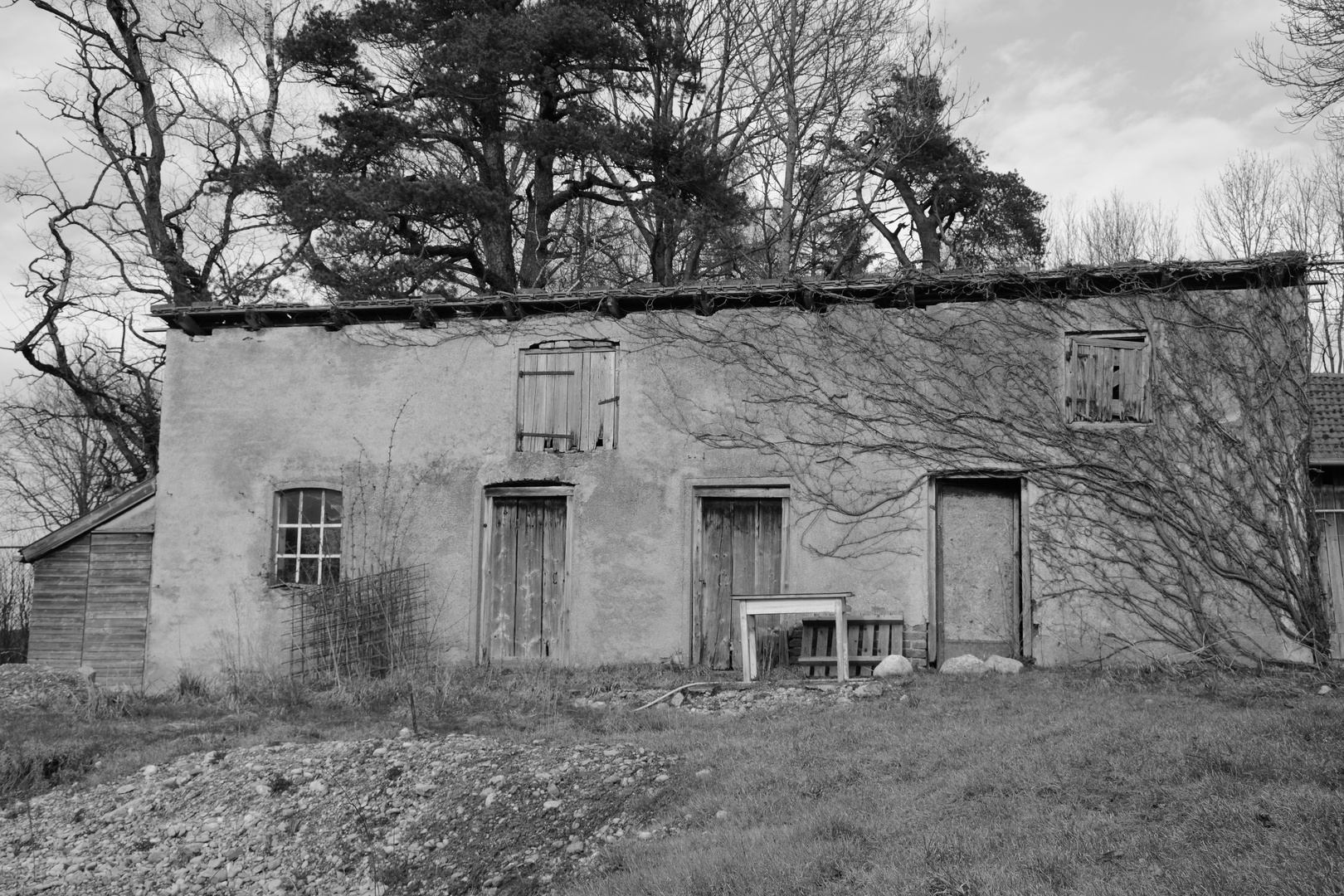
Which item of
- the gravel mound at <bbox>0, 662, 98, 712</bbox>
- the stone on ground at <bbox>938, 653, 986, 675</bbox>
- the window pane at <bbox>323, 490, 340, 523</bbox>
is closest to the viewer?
the stone on ground at <bbox>938, 653, 986, 675</bbox>

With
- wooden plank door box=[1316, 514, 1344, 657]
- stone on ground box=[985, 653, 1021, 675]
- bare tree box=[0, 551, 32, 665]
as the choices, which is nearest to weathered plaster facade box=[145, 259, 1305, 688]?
stone on ground box=[985, 653, 1021, 675]

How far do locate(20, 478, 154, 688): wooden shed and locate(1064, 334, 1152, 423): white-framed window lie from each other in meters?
10.9

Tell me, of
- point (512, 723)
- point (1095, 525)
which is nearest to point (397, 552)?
point (512, 723)

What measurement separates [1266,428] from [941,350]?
327 cm

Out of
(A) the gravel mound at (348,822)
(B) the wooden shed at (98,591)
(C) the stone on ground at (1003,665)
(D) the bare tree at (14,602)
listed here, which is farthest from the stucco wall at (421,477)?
(D) the bare tree at (14,602)

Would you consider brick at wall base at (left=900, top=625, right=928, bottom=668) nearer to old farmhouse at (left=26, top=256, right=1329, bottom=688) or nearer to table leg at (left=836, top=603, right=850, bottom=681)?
old farmhouse at (left=26, top=256, right=1329, bottom=688)

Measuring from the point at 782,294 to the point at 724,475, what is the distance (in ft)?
6.82

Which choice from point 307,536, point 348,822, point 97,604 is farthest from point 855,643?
point 97,604

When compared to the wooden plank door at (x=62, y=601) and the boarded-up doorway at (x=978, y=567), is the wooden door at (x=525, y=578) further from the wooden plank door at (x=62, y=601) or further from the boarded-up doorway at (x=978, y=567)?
the wooden plank door at (x=62, y=601)

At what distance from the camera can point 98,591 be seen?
44.0 ft

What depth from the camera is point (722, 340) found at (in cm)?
1205

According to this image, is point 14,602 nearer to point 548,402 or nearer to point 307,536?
point 307,536

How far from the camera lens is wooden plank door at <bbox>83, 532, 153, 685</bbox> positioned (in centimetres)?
1330

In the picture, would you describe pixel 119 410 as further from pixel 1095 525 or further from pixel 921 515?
pixel 1095 525
